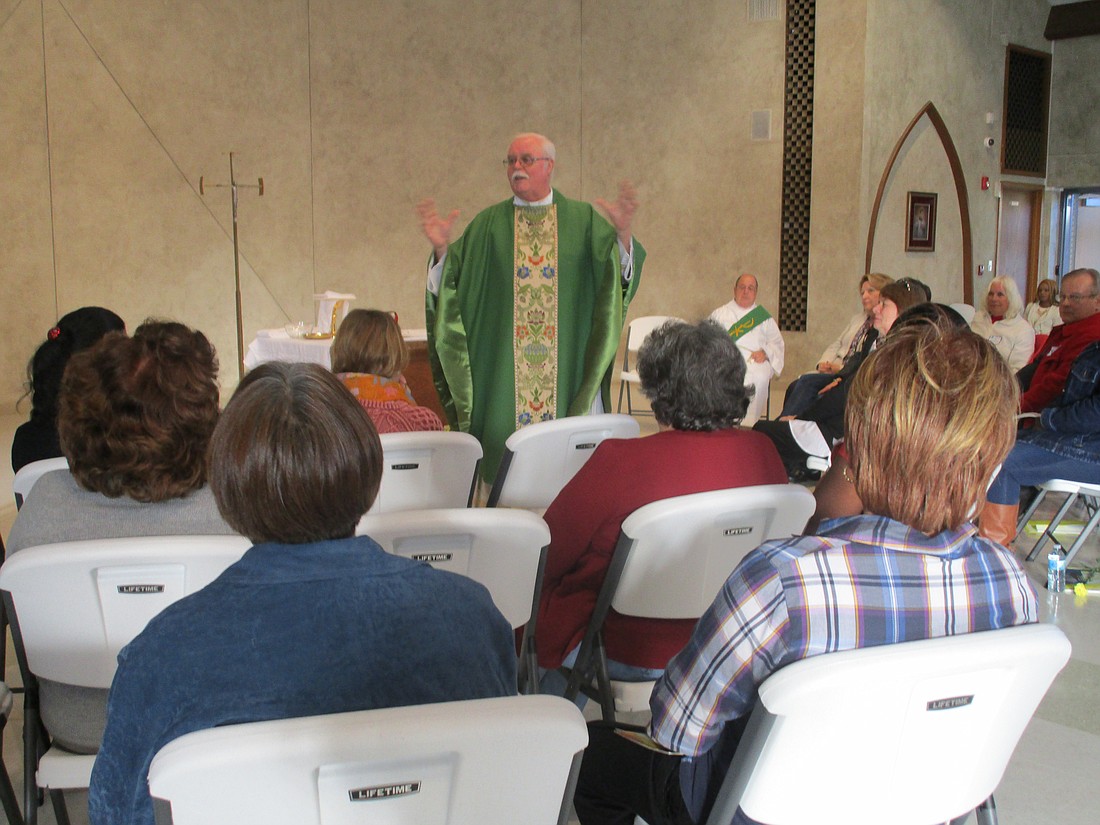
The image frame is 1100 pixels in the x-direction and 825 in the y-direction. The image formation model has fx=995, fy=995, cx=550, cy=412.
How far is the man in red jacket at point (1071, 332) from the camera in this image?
413 cm

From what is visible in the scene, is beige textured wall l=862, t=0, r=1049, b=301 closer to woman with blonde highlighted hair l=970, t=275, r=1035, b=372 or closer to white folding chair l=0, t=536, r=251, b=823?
woman with blonde highlighted hair l=970, t=275, r=1035, b=372

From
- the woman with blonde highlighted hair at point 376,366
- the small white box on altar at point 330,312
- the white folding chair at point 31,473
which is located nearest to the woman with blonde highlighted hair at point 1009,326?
the small white box on altar at point 330,312

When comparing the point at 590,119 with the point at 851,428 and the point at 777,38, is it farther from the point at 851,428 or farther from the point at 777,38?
the point at 851,428

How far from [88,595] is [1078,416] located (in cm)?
340

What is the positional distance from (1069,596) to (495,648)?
124 inches

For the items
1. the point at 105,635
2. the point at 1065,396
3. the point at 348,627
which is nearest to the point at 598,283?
the point at 1065,396

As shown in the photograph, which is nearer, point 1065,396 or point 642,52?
point 1065,396

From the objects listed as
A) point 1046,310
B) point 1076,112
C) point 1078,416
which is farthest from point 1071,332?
point 1076,112

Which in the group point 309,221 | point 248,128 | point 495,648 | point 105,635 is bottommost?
point 105,635

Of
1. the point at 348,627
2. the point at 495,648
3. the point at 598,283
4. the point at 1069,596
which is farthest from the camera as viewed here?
the point at 598,283

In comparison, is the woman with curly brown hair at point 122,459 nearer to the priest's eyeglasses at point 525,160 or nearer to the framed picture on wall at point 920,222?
the priest's eyeglasses at point 525,160

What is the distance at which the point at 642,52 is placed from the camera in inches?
350

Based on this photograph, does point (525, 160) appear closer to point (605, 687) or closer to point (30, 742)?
point (605, 687)

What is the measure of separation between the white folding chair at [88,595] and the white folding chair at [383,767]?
633mm
